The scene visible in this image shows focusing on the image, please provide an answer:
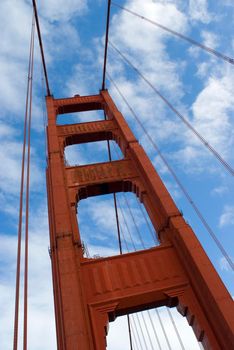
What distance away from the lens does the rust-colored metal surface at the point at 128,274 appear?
8555mm

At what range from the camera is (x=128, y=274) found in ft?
33.1

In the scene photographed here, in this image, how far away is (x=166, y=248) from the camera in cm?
1097

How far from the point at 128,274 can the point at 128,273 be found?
0.04 metres

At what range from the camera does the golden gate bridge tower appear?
8.57 meters

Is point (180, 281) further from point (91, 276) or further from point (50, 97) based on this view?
point (50, 97)

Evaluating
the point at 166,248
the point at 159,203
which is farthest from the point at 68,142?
the point at 166,248

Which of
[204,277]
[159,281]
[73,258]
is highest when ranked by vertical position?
[73,258]

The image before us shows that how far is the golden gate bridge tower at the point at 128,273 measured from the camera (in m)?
8.57

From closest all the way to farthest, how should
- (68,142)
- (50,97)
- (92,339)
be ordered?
(92,339), (68,142), (50,97)

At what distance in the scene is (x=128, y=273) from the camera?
10.1 metres

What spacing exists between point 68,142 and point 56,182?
4.78 m

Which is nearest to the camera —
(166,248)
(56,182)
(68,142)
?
(166,248)

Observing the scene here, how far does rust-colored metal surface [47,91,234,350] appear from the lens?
8.55 meters

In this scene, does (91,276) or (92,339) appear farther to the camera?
(91,276)
